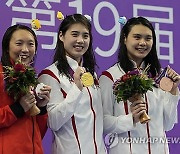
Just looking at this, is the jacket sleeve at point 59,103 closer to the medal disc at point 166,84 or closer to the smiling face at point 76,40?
the smiling face at point 76,40

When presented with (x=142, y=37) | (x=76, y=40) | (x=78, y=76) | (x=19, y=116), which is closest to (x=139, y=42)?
(x=142, y=37)

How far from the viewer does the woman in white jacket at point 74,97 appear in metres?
2.57

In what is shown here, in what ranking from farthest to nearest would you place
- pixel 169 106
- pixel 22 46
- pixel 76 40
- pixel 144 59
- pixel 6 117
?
pixel 144 59 < pixel 169 106 < pixel 76 40 < pixel 22 46 < pixel 6 117

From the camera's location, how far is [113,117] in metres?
2.75

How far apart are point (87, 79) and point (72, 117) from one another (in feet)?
0.66

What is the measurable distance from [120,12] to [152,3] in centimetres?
27

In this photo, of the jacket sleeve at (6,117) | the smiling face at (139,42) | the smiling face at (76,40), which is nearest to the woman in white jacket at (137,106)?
the smiling face at (139,42)

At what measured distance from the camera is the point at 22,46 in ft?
8.63

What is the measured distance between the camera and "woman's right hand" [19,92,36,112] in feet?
7.99

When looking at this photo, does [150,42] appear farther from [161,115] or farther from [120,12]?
[120,12]

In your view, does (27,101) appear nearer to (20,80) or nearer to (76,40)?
(20,80)

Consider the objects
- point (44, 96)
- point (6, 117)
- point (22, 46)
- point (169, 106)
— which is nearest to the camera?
point (6, 117)

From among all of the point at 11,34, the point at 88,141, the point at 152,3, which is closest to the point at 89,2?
the point at 152,3

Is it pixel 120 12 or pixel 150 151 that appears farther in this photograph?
pixel 120 12
